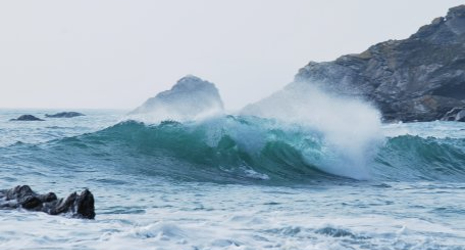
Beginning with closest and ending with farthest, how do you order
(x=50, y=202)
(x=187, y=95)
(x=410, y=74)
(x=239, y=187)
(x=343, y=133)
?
(x=50, y=202) → (x=239, y=187) → (x=343, y=133) → (x=410, y=74) → (x=187, y=95)

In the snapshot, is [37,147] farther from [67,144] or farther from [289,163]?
[289,163]

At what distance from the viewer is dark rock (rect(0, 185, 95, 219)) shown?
817 centimetres

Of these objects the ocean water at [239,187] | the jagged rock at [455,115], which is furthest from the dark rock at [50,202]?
the jagged rock at [455,115]

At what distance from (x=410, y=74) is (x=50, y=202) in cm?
7055

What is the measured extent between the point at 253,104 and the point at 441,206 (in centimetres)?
7477

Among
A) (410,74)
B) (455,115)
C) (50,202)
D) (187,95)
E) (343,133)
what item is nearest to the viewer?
(50,202)

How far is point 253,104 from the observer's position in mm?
85625

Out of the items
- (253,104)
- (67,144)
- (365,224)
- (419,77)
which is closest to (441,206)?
(365,224)

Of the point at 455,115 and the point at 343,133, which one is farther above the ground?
the point at 455,115

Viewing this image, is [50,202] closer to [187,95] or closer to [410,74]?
[410,74]

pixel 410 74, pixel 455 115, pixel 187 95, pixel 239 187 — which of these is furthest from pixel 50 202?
pixel 187 95

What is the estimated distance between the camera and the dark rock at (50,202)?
8.17 m

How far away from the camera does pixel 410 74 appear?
7438 centimetres

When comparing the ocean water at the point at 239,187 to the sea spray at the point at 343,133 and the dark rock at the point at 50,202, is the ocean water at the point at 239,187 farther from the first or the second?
the dark rock at the point at 50,202
